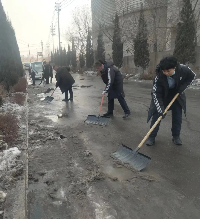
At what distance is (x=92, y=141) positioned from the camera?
4996mm

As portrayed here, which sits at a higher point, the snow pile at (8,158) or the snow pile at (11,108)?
the snow pile at (11,108)

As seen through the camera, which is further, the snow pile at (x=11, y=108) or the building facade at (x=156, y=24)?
the building facade at (x=156, y=24)

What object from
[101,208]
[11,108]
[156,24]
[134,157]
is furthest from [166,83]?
[156,24]

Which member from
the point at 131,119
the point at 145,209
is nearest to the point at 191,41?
the point at 131,119

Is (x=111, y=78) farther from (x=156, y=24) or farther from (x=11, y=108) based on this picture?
(x=156, y=24)

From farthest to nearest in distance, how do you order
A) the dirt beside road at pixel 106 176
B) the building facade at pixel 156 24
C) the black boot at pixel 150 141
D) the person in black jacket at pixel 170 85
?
the building facade at pixel 156 24
the black boot at pixel 150 141
the person in black jacket at pixel 170 85
the dirt beside road at pixel 106 176

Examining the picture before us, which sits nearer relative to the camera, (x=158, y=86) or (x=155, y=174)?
(x=155, y=174)

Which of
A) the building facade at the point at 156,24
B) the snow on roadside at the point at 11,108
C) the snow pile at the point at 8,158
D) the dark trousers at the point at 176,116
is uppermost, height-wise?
the building facade at the point at 156,24

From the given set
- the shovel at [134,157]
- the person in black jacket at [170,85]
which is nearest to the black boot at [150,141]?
the person in black jacket at [170,85]

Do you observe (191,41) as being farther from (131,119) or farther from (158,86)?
(158,86)

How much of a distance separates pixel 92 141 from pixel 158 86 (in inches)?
70.4

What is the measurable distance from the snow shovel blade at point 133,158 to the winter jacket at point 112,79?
9.02 ft

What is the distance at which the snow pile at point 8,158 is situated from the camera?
350 centimetres

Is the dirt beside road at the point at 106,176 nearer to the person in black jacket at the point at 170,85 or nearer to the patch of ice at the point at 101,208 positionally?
the patch of ice at the point at 101,208
